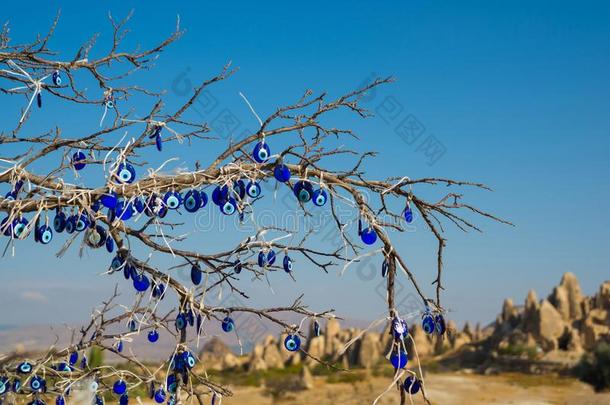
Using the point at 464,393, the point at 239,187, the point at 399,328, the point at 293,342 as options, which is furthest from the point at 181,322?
the point at 464,393

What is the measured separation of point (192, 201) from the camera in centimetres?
309

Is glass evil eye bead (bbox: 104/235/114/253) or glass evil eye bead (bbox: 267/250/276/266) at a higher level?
glass evil eye bead (bbox: 104/235/114/253)

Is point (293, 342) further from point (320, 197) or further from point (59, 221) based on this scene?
point (59, 221)

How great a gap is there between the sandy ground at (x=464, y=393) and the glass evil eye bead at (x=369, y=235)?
18123 mm

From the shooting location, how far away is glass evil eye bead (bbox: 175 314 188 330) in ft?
11.2

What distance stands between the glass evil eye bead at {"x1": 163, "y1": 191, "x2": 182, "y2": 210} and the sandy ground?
1821 centimetres

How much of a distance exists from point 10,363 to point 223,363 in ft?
106

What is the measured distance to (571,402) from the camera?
2145 cm

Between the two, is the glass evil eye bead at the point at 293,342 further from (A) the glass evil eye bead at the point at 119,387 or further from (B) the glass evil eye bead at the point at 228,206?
(A) the glass evil eye bead at the point at 119,387

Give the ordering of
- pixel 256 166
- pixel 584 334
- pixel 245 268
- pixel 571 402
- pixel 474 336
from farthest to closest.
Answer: pixel 474 336
pixel 584 334
pixel 571 402
pixel 245 268
pixel 256 166

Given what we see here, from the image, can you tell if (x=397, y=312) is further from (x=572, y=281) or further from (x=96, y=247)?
(x=572, y=281)

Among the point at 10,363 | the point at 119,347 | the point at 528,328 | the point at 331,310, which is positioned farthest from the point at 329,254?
the point at 528,328

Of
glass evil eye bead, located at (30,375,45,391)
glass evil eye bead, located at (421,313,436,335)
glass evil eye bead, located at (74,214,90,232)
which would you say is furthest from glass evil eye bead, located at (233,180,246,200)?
glass evil eye bead, located at (30,375,45,391)

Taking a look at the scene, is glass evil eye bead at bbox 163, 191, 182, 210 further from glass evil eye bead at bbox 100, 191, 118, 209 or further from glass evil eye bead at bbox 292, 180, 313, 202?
glass evil eye bead at bbox 292, 180, 313, 202
